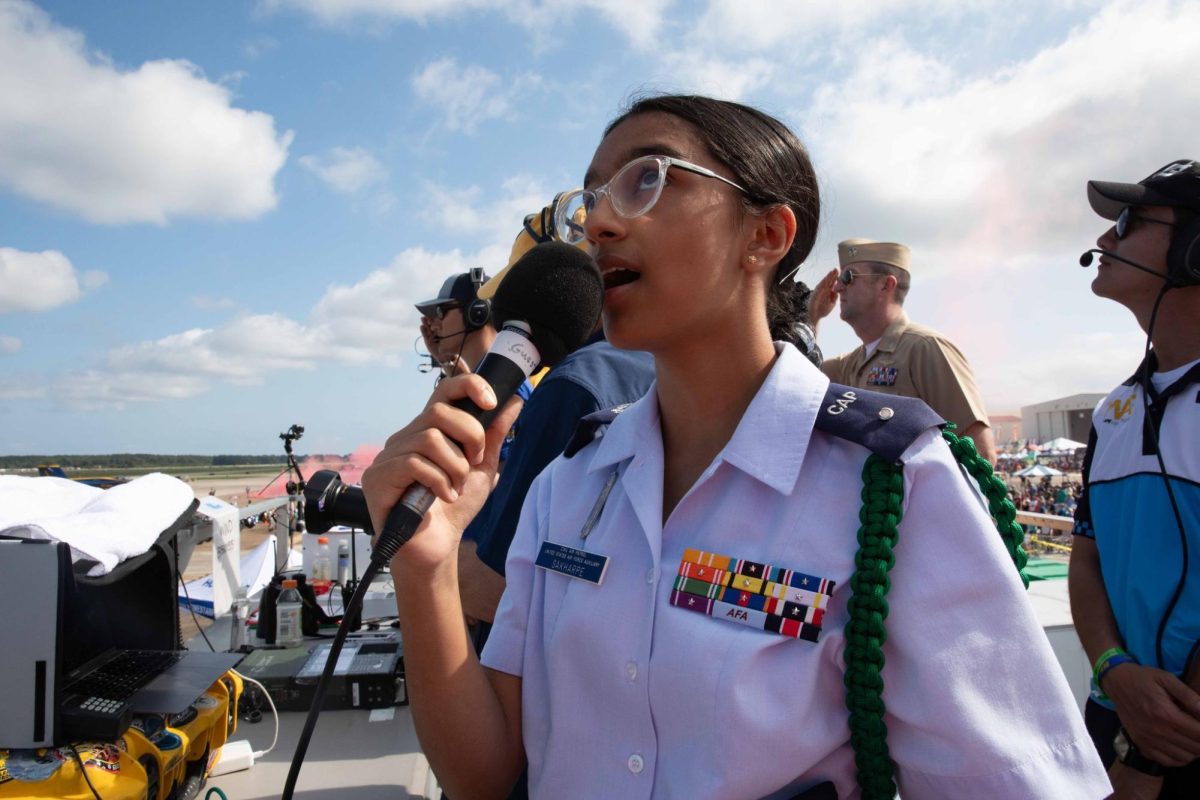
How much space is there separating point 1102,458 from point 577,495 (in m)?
2.00

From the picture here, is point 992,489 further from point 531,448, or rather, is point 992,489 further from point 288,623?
point 288,623

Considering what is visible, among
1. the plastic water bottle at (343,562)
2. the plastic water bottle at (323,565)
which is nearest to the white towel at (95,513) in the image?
the plastic water bottle at (343,562)

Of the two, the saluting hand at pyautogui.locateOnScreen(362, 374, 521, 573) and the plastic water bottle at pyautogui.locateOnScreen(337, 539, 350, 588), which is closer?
the saluting hand at pyautogui.locateOnScreen(362, 374, 521, 573)

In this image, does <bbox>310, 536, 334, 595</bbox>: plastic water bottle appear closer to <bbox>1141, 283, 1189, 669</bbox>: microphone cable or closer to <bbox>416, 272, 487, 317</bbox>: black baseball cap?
<bbox>416, 272, 487, 317</bbox>: black baseball cap

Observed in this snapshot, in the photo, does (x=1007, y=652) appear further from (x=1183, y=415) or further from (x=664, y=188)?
(x=1183, y=415)

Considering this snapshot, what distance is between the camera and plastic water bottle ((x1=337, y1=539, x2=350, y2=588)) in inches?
220

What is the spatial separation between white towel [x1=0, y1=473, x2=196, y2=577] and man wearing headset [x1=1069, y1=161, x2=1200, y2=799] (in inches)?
123

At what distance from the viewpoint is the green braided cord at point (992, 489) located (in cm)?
120

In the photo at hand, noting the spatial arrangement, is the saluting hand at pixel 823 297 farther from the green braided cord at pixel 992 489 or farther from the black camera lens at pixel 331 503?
the green braided cord at pixel 992 489

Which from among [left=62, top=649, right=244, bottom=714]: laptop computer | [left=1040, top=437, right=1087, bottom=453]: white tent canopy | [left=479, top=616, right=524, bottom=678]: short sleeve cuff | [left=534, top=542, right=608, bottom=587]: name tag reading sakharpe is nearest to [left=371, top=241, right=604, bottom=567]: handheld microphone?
[left=534, top=542, right=608, bottom=587]: name tag reading sakharpe

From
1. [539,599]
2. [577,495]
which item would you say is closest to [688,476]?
[577,495]

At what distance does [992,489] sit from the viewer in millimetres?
1229

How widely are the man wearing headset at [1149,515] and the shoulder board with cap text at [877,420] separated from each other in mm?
1432

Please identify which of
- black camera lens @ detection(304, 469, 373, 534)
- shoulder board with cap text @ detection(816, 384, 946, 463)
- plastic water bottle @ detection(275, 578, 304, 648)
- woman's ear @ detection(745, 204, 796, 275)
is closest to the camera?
shoulder board with cap text @ detection(816, 384, 946, 463)
